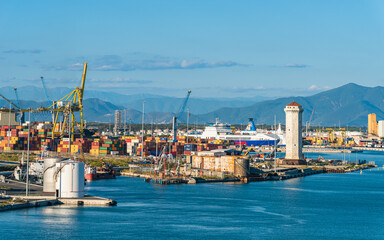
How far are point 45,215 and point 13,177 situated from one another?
74.8 ft

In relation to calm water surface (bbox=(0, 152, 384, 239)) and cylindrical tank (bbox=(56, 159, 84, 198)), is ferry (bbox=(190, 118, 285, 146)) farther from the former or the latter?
cylindrical tank (bbox=(56, 159, 84, 198))

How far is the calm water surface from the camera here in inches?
1539

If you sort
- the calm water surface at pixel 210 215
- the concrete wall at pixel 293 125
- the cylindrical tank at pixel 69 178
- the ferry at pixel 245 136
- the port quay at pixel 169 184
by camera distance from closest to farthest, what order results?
the calm water surface at pixel 210 215 → the port quay at pixel 169 184 → the cylindrical tank at pixel 69 178 → the concrete wall at pixel 293 125 → the ferry at pixel 245 136

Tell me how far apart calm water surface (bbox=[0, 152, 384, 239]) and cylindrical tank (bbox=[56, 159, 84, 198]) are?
2380 millimetres

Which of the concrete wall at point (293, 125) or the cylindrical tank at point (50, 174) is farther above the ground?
the concrete wall at point (293, 125)

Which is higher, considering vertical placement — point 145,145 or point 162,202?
point 145,145

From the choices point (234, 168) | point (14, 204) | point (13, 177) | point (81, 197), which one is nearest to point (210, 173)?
point (234, 168)

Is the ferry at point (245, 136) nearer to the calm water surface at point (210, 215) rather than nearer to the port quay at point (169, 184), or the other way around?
the port quay at point (169, 184)

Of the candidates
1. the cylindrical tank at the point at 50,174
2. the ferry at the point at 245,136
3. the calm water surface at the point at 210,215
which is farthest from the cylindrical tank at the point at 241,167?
the ferry at the point at 245,136

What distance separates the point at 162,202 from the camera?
172ft

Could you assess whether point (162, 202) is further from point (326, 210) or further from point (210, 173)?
point (210, 173)

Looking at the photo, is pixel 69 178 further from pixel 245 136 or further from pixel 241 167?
pixel 245 136

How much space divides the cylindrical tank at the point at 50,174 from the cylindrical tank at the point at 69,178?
1.01 m

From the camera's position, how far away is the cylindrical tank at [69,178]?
47344 mm
